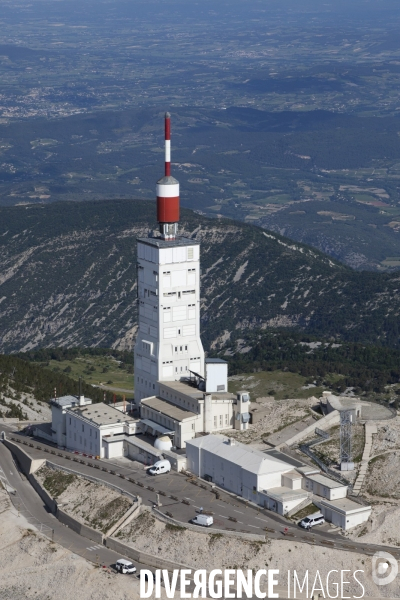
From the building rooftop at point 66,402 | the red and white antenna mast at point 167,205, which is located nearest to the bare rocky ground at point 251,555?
the building rooftop at point 66,402

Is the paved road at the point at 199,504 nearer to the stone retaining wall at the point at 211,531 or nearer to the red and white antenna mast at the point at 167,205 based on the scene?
the stone retaining wall at the point at 211,531

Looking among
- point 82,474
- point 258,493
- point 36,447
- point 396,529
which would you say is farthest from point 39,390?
point 396,529

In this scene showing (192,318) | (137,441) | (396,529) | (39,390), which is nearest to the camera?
(396,529)

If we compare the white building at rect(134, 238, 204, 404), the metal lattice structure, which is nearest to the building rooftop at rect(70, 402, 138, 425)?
the white building at rect(134, 238, 204, 404)

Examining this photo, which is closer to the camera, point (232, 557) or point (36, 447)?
point (232, 557)

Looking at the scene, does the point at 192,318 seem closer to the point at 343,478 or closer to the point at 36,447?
the point at 36,447

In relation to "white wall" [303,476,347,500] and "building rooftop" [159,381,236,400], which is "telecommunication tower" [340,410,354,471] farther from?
"building rooftop" [159,381,236,400]

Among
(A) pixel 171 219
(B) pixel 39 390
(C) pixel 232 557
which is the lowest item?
(B) pixel 39 390
